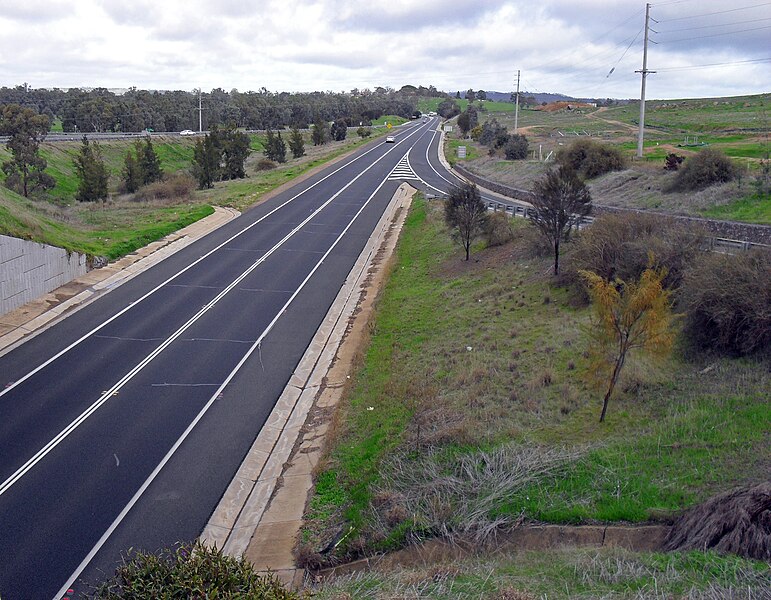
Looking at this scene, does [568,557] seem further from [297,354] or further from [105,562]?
[297,354]

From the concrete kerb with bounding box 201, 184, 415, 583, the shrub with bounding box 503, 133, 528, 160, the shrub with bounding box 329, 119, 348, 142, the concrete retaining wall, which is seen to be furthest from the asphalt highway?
the shrub with bounding box 329, 119, 348, 142

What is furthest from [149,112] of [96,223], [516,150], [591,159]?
[591,159]

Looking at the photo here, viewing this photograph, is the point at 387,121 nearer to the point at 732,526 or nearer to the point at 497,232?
the point at 497,232

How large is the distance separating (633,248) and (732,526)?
12561 mm

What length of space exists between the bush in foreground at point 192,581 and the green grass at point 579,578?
1.92 metres

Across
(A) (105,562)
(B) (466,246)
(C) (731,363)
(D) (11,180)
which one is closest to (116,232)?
(B) (466,246)

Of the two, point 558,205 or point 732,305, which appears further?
point 558,205

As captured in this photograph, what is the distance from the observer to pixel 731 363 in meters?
15.4

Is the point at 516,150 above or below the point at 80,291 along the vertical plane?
above

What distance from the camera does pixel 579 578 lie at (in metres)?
8.85

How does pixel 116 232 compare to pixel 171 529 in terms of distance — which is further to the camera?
pixel 116 232

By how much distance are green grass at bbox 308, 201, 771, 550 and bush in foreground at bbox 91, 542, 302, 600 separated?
461 cm

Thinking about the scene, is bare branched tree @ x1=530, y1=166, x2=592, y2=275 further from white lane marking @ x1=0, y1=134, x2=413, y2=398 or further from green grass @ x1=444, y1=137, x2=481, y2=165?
green grass @ x1=444, y1=137, x2=481, y2=165

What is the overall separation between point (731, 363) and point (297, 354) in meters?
11.1
